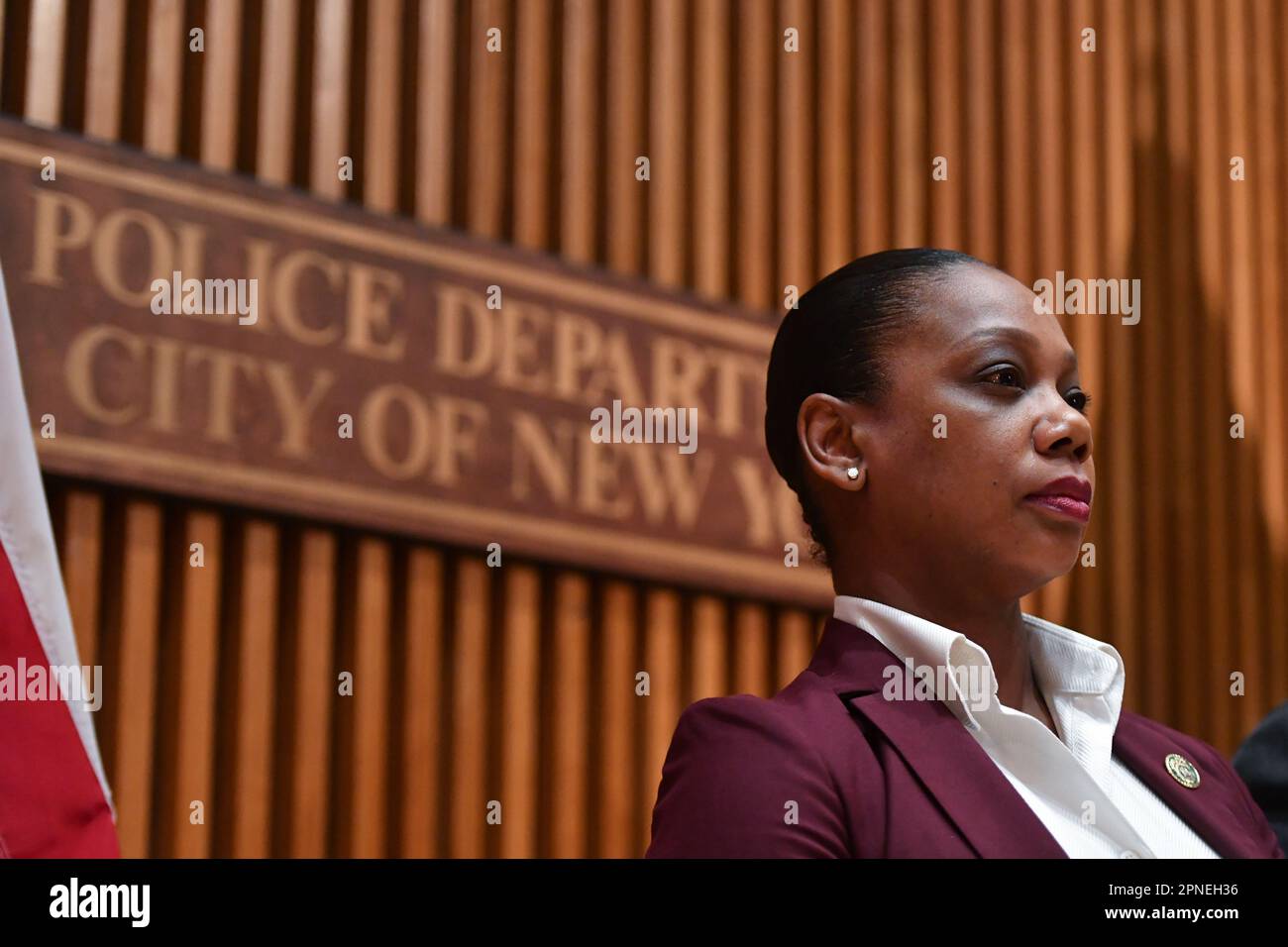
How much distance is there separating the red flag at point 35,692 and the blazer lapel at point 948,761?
32.6 inches

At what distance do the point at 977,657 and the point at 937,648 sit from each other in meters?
0.04

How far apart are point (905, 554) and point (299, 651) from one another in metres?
1.20

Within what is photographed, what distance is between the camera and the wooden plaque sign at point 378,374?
2.09 m

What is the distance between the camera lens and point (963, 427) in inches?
46.8

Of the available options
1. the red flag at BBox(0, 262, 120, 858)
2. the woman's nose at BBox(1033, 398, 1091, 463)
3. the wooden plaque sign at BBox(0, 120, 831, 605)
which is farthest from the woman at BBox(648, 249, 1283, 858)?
the wooden plaque sign at BBox(0, 120, 831, 605)

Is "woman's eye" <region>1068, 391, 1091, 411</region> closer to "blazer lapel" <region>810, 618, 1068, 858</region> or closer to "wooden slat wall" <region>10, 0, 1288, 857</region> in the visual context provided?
"blazer lapel" <region>810, 618, 1068, 858</region>

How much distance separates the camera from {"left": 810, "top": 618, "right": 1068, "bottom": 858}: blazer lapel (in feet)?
3.42

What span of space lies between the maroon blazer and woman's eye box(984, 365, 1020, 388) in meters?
0.25

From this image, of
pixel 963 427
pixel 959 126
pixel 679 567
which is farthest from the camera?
pixel 959 126

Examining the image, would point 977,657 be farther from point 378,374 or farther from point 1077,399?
point 378,374

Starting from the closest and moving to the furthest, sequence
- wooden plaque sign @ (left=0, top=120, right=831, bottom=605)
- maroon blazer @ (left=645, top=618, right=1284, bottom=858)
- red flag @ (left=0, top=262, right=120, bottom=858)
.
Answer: maroon blazer @ (left=645, top=618, right=1284, bottom=858) → red flag @ (left=0, top=262, right=120, bottom=858) → wooden plaque sign @ (left=0, top=120, right=831, bottom=605)

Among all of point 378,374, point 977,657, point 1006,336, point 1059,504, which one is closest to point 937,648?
point 977,657
